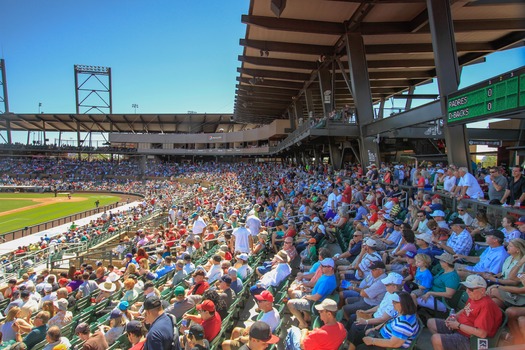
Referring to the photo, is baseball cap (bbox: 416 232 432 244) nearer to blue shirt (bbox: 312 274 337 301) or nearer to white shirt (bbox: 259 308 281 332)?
blue shirt (bbox: 312 274 337 301)

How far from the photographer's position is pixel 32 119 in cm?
6588

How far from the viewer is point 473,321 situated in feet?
11.7

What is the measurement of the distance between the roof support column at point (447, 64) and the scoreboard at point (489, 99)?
402mm

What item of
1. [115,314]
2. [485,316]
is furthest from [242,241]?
[485,316]

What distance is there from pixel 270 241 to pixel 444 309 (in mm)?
5806

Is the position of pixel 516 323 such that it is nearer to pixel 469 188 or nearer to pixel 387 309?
pixel 387 309

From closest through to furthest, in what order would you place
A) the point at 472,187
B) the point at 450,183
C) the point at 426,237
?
the point at 426,237 → the point at 472,187 → the point at 450,183

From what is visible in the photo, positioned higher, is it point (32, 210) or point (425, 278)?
point (32, 210)

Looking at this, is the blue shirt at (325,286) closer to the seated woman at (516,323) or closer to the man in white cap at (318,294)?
the man in white cap at (318,294)

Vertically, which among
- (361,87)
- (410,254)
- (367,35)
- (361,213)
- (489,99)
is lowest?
(410,254)

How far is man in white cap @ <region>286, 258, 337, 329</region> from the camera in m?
4.89

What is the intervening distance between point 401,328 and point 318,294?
1374 millimetres

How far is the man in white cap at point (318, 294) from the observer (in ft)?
16.0

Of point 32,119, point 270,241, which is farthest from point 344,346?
point 32,119
